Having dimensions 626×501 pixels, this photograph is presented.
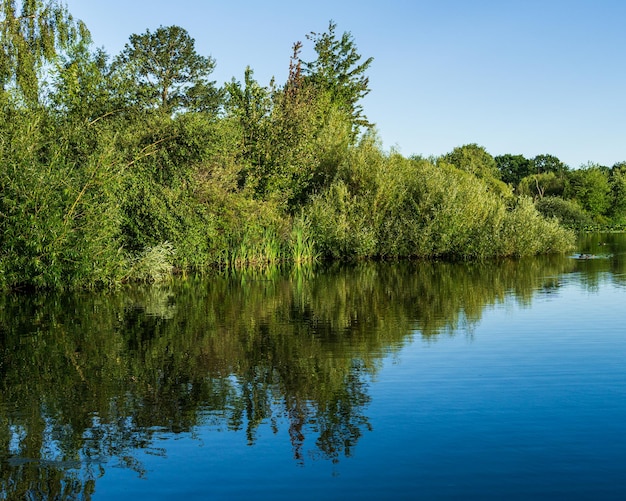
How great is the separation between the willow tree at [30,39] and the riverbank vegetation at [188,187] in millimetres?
54

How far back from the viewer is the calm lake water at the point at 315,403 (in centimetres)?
591

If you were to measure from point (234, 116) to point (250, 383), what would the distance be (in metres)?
25.6

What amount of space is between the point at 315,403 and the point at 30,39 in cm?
2594

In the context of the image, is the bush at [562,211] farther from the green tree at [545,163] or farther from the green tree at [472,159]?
the green tree at [545,163]

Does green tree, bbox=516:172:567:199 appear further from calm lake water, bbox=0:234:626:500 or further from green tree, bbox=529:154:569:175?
calm lake water, bbox=0:234:626:500

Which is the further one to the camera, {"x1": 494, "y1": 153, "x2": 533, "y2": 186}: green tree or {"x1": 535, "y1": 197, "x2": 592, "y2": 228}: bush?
{"x1": 494, "y1": 153, "x2": 533, "y2": 186}: green tree

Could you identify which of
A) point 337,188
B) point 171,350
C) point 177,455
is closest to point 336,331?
point 171,350

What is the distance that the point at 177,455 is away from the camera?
21.2 feet

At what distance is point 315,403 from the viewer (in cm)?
811

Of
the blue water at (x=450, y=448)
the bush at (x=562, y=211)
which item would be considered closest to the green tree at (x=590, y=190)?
the bush at (x=562, y=211)

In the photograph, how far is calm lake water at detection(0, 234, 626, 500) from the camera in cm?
591

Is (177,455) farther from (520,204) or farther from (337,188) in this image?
(520,204)

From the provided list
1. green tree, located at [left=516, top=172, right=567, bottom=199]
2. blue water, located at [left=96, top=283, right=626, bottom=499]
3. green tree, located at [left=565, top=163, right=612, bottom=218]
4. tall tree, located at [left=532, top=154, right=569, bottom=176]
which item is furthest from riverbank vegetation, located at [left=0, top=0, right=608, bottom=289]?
tall tree, located at [left=532, top=154, right=569, bottom=176]

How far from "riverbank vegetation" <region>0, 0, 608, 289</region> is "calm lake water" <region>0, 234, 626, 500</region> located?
176 inches
